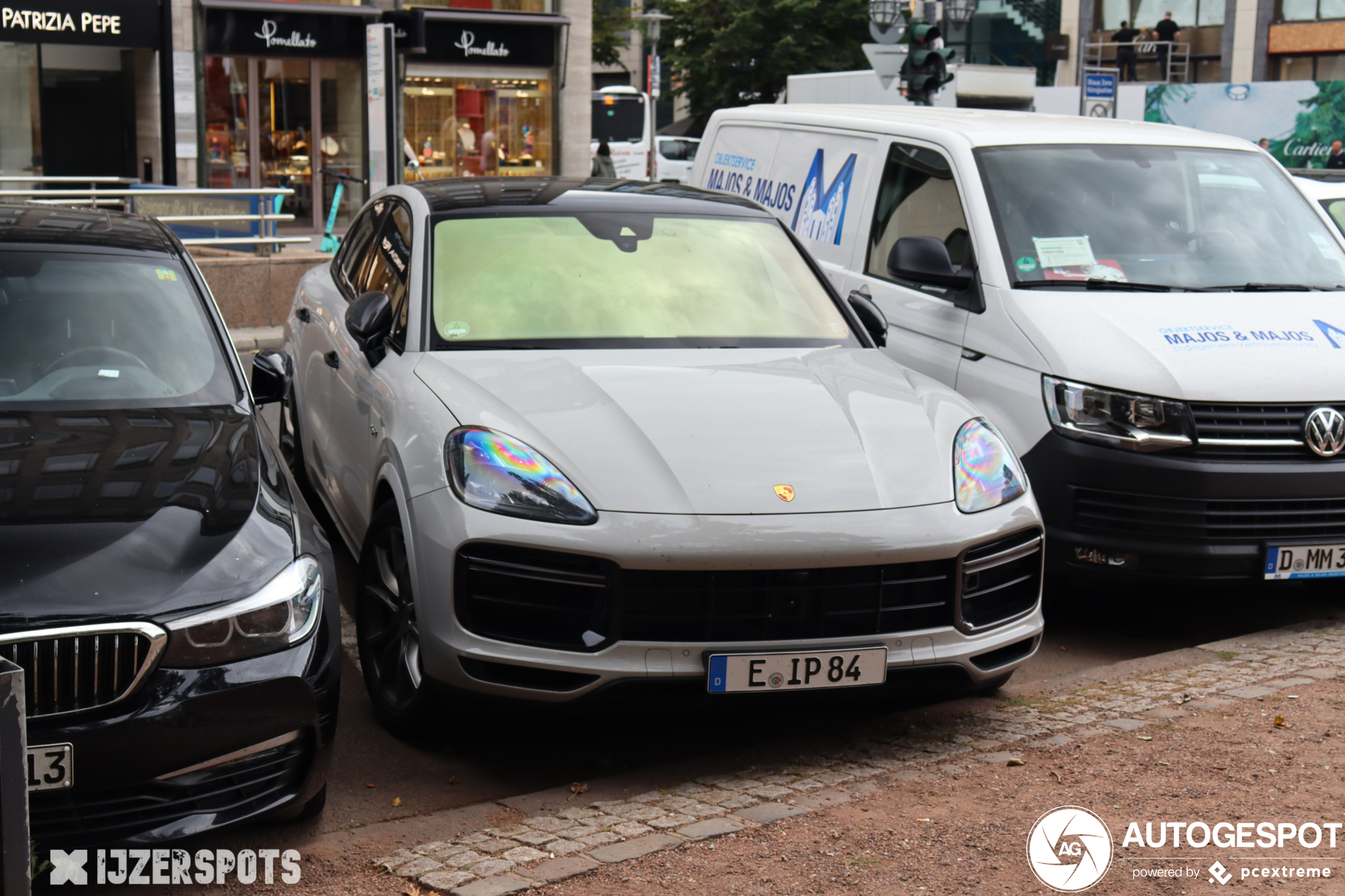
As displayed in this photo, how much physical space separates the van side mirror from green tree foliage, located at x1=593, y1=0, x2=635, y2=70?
136ft

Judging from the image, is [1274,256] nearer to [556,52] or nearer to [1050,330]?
[1050,330]

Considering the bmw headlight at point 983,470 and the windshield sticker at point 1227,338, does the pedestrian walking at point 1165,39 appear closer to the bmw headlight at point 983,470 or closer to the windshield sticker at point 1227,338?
the windshield sticker at point 1227,338

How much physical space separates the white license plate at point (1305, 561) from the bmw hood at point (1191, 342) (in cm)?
58

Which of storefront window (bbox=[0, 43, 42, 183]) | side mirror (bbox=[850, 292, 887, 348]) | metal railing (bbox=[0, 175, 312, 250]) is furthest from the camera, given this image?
storefront window (bbox=[0, 43, 42, 183])

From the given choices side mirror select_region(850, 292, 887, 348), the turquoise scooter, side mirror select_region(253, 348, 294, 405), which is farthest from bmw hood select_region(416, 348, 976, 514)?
the turquoise scooter

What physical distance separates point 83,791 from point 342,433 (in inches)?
97.1

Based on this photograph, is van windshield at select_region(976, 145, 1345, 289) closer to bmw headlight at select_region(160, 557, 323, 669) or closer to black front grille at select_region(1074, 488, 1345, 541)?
black front grille at select_region(1074, 488, 1345, 541)

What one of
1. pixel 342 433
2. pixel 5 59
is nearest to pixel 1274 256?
pixel 342 433

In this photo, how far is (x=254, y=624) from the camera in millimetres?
3553

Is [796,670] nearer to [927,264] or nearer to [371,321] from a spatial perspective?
[371,321]

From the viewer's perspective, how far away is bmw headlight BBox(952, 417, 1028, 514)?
4.51 m

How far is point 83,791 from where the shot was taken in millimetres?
3324

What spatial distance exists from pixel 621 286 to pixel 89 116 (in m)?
23.3

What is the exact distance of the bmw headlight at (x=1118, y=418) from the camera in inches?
222
